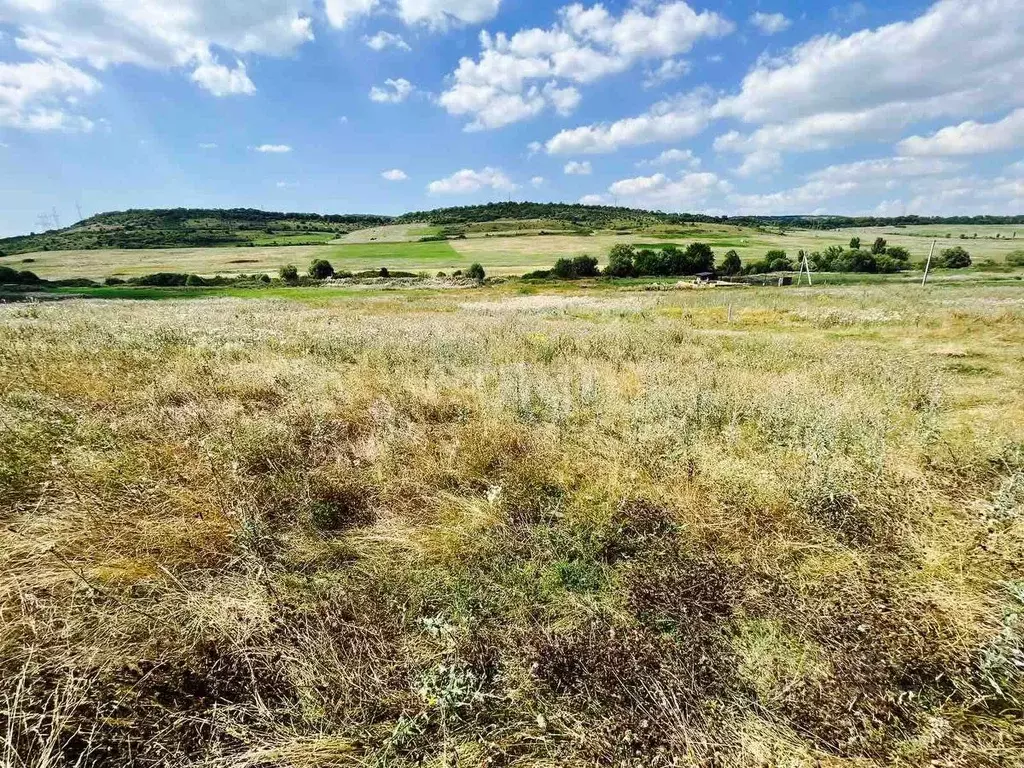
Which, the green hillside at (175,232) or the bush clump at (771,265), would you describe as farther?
the green hillside at (175,232)

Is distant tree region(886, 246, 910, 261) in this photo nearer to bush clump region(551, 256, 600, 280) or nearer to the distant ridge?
bush clump region(551, 256, 600, 280)

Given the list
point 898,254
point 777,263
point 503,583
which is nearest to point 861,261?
point 777,263

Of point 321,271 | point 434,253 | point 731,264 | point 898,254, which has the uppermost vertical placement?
point 434,253

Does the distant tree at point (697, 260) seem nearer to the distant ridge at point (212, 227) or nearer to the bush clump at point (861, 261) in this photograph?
the bush clump at point (861, 261)

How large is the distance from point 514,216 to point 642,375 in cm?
19273

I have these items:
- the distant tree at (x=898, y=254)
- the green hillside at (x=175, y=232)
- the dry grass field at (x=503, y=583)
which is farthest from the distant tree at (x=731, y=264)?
the green hillside at (x=175, y=232)

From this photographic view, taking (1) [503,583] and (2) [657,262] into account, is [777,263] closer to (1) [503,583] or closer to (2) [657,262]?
(2) [657,262]

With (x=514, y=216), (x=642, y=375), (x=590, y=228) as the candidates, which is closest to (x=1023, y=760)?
(x=642, y=375)

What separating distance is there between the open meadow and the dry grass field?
7962cm

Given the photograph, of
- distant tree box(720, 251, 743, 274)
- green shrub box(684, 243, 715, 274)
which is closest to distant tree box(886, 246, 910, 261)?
distant tree box(720, 251, 743, 274)

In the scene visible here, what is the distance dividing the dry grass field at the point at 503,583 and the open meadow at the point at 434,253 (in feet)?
261

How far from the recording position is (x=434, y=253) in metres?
103

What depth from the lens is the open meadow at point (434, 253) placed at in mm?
83812

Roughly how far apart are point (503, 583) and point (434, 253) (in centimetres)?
10651
